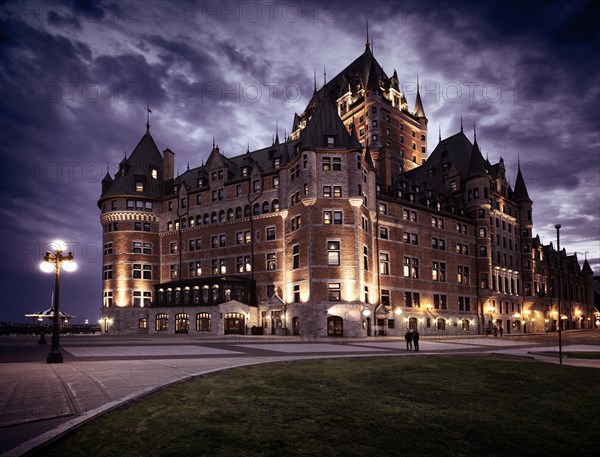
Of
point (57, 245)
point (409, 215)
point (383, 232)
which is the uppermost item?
point (409, 215)

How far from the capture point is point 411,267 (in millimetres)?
61375

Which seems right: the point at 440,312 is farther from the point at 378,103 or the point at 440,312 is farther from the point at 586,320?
the point at 586,320

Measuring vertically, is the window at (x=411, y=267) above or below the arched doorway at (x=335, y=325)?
above

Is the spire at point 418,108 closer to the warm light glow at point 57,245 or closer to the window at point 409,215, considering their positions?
the window at point 409,215

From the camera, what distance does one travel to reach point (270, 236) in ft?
192

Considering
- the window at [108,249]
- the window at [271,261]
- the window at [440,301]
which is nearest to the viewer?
the window at [271,261]

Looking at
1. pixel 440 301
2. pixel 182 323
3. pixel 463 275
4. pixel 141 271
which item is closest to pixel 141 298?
pixel 141 271

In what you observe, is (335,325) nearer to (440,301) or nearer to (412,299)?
(412,299)

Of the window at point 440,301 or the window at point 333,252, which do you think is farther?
the window at point 440,301

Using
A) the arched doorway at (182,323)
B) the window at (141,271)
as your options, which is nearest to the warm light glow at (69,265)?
the arched doorway at (182,323)

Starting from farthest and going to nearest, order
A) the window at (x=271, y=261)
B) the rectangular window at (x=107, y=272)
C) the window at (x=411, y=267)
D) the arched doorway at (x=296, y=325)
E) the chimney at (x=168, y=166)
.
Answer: the chimney at (x=168, y=166), the rectangular window at (x=107, y=272), the window at (x=411, y=267), the window at (x=271, y=261), the arched doorway at (x=296, y=325)

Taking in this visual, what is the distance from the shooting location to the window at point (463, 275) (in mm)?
67619

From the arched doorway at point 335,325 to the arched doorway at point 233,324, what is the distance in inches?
485

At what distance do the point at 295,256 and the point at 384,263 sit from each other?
38.9ft
